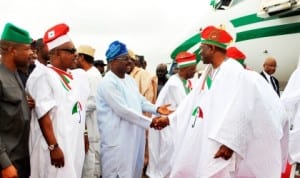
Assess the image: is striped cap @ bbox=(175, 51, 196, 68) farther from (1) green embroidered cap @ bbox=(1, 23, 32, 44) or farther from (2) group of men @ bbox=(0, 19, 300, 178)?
(1) green embroidered cap @ bbox=(1, 23, 32, 44)

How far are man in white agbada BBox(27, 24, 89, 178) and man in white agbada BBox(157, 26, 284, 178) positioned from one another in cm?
108

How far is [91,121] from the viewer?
6.13 meters

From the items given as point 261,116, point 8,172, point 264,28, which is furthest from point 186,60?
point 8,172

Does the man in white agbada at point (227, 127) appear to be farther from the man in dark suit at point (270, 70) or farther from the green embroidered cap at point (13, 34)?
the man in dark suit at point (270, 70)

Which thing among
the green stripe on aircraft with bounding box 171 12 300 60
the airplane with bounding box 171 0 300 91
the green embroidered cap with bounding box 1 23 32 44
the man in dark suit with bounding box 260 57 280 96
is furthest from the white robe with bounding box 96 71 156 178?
the green stripe on aircraft with bounding box 171 12 300 60

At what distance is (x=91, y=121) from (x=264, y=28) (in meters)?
4.38

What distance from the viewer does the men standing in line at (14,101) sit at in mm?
3574

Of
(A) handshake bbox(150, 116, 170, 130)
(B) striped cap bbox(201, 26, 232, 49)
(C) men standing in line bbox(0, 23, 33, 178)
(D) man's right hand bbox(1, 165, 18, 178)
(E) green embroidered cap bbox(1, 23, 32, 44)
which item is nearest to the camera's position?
(D) man's right hand bbox(1, 165, 18, 178)

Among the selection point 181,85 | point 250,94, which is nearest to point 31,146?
point 250,94

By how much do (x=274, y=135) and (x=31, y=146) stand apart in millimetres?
2028

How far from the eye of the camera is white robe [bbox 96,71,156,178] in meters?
5.53

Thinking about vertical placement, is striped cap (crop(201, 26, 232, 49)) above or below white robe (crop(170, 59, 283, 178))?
above

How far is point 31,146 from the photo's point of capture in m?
4.07

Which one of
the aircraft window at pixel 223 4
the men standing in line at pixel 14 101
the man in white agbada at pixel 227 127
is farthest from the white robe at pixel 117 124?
the aircraft window at pixel 223 4
